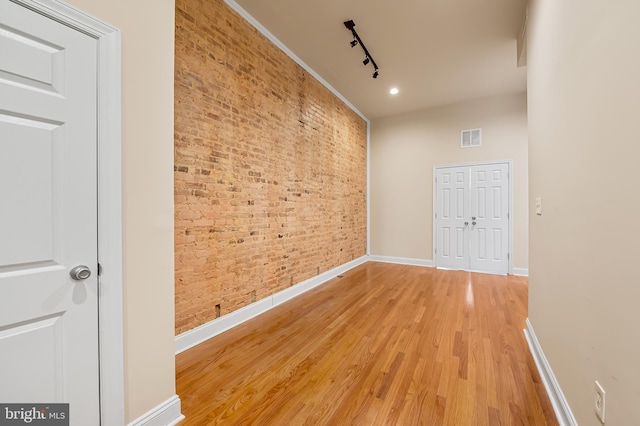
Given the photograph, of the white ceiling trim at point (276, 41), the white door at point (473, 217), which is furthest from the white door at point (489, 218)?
the white ceiling trim at point (276, 41)

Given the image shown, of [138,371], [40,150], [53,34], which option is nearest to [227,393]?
[138,371]

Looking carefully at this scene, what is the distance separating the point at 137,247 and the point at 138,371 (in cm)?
67

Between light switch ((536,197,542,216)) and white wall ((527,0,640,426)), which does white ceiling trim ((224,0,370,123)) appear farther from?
light switch ((536,197,542,216))

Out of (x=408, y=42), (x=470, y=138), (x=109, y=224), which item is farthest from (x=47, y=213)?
(x=470, y=138)

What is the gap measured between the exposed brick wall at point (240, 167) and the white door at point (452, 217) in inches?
109

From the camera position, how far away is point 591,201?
1262mm

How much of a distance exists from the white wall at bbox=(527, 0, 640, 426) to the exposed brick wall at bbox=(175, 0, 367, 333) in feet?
9.00

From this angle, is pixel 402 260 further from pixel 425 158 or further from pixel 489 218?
pixel 425 158

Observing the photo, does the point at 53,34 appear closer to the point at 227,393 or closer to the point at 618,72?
the point at 227,393

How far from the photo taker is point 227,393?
1838mm

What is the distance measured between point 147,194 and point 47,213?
0.41m

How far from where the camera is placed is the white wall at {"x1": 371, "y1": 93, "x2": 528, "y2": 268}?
5.08 metres

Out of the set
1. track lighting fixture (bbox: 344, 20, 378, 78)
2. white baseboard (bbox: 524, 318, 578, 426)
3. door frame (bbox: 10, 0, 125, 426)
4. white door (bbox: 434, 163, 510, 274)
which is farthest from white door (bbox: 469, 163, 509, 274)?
door frame (bbox: 10, 0, 125, 426)

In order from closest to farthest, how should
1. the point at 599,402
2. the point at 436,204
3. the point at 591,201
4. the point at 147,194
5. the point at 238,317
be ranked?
1. the point at 599,402
2. the point at 591,201
3. the point at 147,194
4. the point at 238,317
5. the point at 436,204
